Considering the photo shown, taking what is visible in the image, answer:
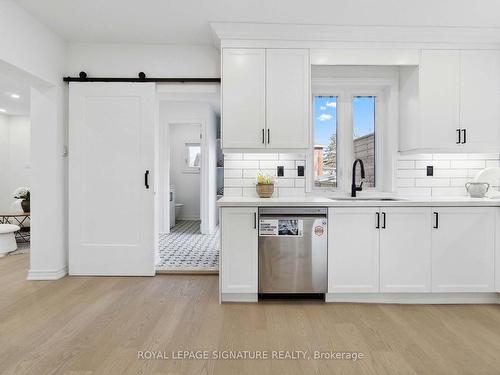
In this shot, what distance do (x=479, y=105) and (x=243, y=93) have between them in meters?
2.31

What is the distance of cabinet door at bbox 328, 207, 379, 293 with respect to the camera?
291 cm

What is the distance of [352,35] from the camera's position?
3.18 m

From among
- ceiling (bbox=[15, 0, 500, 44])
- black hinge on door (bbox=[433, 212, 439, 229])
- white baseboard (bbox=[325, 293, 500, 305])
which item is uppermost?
ceiling (bbox=[15, 0, 500, 44])

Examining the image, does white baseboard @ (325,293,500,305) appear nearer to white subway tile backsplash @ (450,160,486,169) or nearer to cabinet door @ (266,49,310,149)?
white subway tile backsplash @ (450,160,486,169)

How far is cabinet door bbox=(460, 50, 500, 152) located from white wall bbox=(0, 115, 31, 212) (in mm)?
8155

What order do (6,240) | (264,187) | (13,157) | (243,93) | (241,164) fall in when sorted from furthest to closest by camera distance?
(13,157) → (6,240) → (241,164) → (264,187) → (243,93)

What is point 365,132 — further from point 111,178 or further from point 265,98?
point 111,178

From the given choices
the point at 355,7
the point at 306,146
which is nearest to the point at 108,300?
the point at 306,146

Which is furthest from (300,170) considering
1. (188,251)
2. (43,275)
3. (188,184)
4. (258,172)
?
(188,184)

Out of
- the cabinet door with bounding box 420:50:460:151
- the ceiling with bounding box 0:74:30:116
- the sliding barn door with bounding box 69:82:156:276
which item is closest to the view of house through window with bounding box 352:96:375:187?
the cabinet door with bounding box 420:50:460:151

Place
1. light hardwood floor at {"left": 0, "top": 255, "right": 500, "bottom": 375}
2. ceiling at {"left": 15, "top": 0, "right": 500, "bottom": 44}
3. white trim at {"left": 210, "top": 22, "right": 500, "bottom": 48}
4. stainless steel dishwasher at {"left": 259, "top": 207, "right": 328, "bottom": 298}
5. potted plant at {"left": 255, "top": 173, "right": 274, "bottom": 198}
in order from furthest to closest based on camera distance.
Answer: potted plant at {"left": 255, "top": 173, "right": 274, "bottom": 198} → white trim at {"left": 210, "top": 22, "right": 500, "bottom": 48} → stainless steel dishwasher at {"left": 259, "top": 207, "right": 328, "bottom": 298} → ceiling at {"left": 15, "top": 0, "right": 500, "bottom": 44} → light hardwood floor at {"left": 0, "top": 255, "right": 500, "bottom": 375}

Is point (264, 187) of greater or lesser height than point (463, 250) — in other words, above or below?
above

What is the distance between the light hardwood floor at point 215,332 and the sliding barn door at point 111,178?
0.44m

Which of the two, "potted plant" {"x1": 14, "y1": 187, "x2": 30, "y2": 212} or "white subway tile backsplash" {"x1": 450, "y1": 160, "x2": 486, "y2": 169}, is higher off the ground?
"white subway tile backsplash" {"x1": 450, "y1": 160, "x2": 486, "y2": 169}
